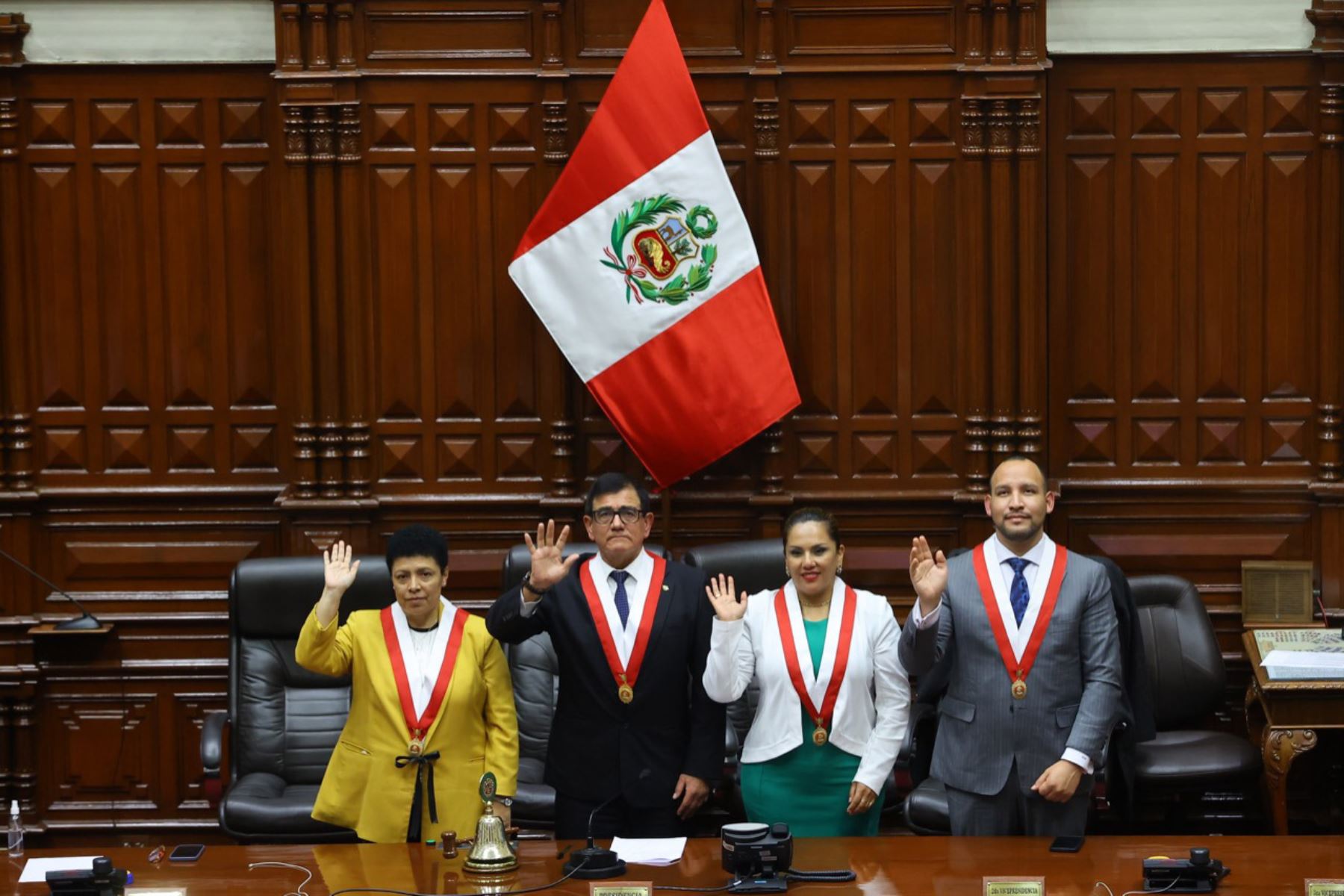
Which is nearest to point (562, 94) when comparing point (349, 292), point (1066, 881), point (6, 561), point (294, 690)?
point (349, 292)

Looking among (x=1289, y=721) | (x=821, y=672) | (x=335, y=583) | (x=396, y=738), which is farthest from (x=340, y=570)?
(x=1289, y=721)

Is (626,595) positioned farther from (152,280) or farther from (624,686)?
(152,280)

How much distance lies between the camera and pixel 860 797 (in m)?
4.29

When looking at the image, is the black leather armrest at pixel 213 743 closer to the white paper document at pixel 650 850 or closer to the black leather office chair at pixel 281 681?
the black leather office chair at pixel 281 681

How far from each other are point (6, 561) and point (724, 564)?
2.58m

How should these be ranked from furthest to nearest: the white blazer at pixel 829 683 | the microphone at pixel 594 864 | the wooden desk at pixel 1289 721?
the wooden desk at pixel 1289 721 → the white blazer at pixel 829 683 → the microphone at pixel 594 864

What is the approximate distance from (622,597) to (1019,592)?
103 centimetres

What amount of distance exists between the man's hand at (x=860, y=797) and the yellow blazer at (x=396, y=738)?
872 millimetres

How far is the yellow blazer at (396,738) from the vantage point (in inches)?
174

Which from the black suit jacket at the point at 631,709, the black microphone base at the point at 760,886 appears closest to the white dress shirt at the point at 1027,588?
the black suit jacket at the point at 631,709

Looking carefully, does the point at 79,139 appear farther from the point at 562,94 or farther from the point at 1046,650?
the point at 1046,650

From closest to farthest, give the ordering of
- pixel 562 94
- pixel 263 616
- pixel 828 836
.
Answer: pixel 828 836, pixel 263 616, pixel 562 94

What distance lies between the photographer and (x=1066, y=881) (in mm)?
3613

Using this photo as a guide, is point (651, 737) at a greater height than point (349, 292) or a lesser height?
lesser
